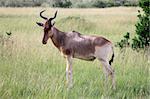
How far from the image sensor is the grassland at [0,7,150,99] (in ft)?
13.8

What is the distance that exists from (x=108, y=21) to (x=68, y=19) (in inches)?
40.1

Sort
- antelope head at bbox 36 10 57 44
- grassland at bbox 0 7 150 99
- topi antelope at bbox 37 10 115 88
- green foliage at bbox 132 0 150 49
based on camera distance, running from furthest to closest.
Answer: green foliage at bbox 132 0 150 49 < topi antelope at bbox 37 10 115 88 < antelope head at bbox 36 10 57 44 < grassland at bbox 0 7 150 99

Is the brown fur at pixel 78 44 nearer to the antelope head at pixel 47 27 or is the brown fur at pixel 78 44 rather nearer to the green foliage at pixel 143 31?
the antelope head at pixel 47 27

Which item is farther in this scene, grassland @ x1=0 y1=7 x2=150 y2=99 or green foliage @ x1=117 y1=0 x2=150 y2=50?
green foliage @ x1=117 y1=0 x2=150 y2=50

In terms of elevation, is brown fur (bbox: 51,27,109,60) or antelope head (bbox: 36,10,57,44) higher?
antelope head (bbox: 36,10,57,44)

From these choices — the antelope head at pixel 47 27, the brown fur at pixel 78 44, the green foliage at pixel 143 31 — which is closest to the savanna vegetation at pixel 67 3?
the green foliage at pixel 143 31

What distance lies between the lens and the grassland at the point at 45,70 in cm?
420

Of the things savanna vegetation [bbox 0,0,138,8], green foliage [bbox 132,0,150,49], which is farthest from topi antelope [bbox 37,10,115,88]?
savanna vegetation [bbox 0,0,138,8]

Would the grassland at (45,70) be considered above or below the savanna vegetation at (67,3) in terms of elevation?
below

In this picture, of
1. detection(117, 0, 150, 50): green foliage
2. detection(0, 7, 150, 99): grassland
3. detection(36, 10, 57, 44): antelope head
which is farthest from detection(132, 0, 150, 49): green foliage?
detection(36, 10, 57, 44): antelope head

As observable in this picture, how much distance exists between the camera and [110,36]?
8.20 metres

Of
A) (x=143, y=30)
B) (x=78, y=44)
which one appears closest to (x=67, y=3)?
Result: (x=143, y=30)

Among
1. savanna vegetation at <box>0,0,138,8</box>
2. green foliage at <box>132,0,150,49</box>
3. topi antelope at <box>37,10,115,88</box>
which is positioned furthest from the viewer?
savanna vegetation at <box>0,0,138,8</box>

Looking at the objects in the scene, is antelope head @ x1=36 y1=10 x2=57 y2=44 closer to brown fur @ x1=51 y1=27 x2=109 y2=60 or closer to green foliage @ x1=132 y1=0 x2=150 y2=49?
brown fur @ x1=51 y1=27 x2=109 y2=60
